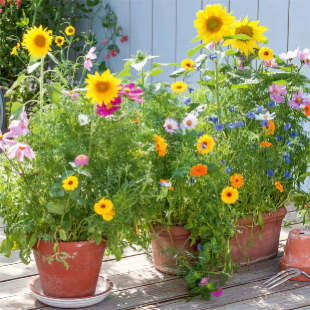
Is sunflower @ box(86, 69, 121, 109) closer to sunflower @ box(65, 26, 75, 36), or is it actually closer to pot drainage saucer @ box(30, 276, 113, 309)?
pot drainage saucer @ box(30, 276, 113, 309)

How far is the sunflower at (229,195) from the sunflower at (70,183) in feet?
1.54

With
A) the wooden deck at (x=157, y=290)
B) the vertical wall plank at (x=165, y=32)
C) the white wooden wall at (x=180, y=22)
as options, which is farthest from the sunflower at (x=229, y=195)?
the vertical wall plank at (x=165, y=32)

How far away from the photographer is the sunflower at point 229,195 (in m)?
1.85

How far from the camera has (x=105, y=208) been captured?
1.63m

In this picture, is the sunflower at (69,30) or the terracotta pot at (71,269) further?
the sunflower at (69,30)

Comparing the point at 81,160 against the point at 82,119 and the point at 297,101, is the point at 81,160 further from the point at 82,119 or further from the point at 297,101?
the point at 297,101

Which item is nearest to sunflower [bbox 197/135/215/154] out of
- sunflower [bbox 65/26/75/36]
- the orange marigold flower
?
the orange marigold flower

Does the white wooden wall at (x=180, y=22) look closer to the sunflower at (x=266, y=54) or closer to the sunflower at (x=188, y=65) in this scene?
the sunflower at (x=266, y=54)

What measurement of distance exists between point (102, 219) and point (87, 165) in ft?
0.51

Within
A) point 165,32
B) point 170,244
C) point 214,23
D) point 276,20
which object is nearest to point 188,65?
point 214,23

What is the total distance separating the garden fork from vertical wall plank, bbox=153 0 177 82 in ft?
5.91

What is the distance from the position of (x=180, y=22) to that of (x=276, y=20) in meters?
0.75

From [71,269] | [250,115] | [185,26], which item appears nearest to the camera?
[71,269]

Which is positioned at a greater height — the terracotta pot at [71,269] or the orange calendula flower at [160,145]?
the orange calendula flower at [160,145]
